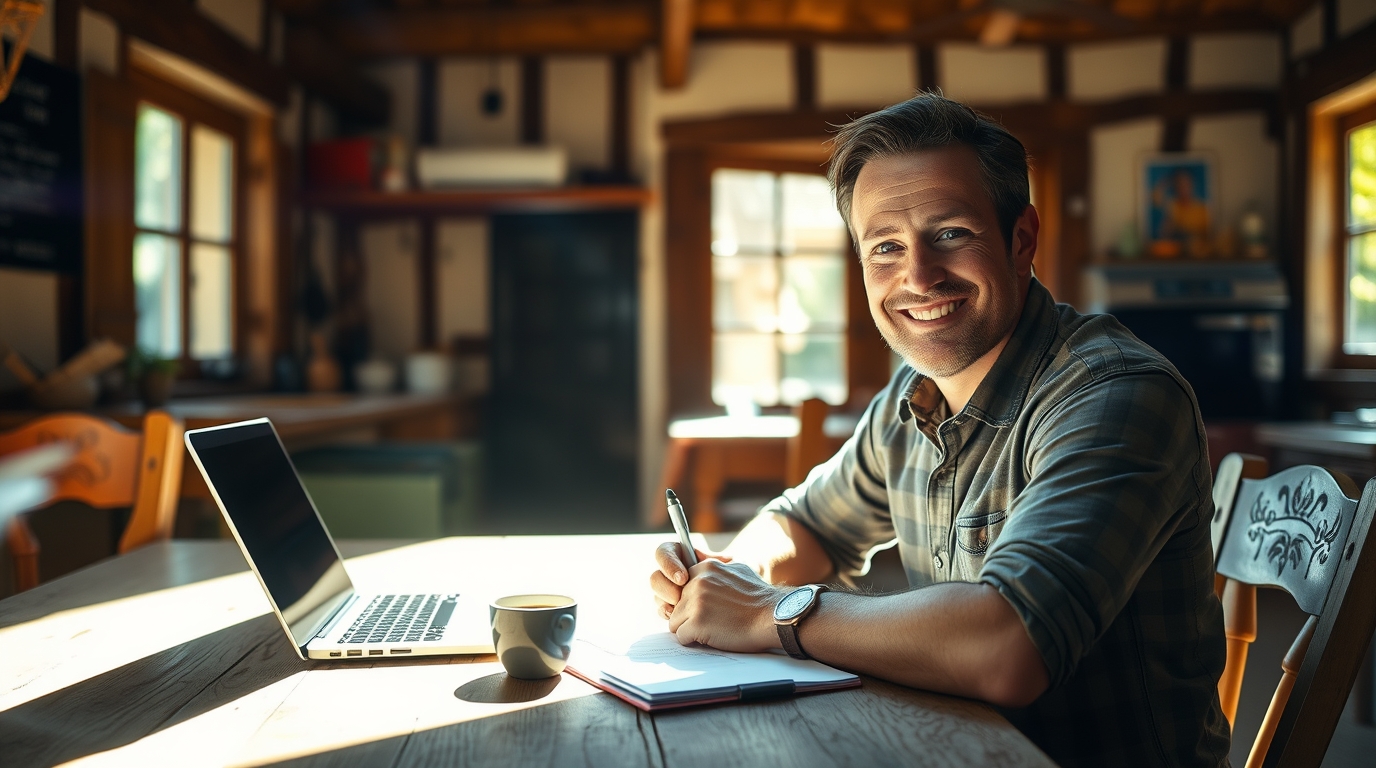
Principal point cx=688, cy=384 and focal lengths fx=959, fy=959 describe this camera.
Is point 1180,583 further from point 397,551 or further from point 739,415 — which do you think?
point 739,415

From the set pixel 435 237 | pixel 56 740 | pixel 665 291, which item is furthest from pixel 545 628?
pixel 435 237

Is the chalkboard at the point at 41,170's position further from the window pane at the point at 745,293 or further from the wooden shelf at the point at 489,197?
the window pane at the point at 745,293

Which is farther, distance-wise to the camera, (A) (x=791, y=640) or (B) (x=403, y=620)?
(B) (x=403, y=620)

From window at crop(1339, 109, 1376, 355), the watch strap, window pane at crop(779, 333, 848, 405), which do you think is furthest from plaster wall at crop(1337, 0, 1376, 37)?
the watch strap

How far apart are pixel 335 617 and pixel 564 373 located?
13.0ft

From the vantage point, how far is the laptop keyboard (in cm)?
108

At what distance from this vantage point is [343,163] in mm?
4762

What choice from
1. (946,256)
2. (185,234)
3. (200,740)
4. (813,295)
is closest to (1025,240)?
(946,256)

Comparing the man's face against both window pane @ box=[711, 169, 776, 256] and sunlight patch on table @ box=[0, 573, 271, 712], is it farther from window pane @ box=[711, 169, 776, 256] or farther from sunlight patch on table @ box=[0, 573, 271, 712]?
window pane @ box=[711, 169, 776, 256]

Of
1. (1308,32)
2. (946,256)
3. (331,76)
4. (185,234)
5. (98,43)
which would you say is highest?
(1308,32)

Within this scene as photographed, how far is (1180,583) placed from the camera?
109 centimetres

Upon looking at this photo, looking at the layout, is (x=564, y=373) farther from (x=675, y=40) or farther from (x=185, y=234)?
(x=185, y=234)

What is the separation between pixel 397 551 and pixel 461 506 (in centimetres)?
239

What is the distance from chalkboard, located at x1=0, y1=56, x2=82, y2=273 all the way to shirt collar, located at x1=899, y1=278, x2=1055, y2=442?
2.79 meters
